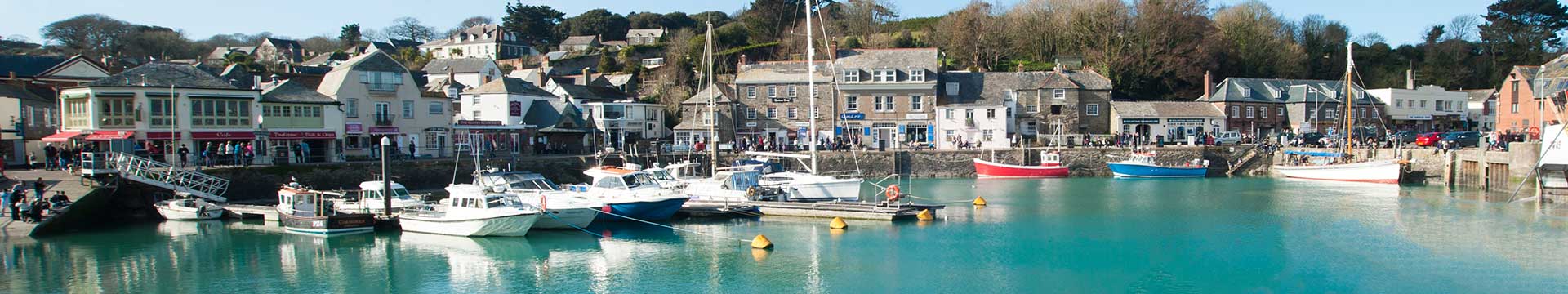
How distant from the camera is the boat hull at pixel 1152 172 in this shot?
50.7m

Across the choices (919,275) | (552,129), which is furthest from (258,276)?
(552,129)

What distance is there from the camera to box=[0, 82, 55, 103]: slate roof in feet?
133

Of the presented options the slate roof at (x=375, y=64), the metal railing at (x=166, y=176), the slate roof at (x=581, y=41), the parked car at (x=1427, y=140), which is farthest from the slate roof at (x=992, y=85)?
the slate roof at (x=581, y=41)

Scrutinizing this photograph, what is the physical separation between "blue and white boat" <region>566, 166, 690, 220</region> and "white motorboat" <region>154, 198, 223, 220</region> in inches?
453

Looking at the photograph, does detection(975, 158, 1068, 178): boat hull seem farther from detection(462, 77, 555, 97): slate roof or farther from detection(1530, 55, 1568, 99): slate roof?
detection(462, 77, 555, 97): slate roof

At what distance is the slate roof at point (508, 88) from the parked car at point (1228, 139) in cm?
3803

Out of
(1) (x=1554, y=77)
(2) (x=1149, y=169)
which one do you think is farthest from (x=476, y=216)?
(1) (x=1554, y=77)

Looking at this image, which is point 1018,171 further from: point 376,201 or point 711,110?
point 376,201

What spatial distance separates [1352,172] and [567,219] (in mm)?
37642

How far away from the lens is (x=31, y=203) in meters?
28.4

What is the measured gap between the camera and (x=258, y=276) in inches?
889

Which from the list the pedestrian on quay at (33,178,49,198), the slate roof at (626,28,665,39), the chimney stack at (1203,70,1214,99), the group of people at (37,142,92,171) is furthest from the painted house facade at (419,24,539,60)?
the pedestrian on quay at (33,178,49,198)

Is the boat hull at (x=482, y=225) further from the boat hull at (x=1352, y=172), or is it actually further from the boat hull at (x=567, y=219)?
the boat hull at (x=1352, y=172)

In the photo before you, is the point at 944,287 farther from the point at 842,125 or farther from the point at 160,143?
the point at 842,125
